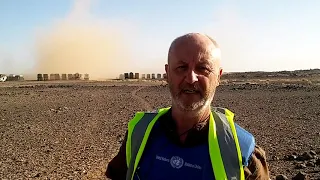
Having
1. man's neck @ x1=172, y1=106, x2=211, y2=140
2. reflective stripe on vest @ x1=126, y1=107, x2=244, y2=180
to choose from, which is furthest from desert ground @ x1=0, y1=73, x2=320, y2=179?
man's neck @ x1=172, y1=106, x2=211, y2=140

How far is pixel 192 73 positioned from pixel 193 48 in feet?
0.51

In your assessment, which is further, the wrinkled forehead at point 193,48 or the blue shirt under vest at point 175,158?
the wrinkled forehead at point 193,48

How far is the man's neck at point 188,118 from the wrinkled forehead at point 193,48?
1.00 ft

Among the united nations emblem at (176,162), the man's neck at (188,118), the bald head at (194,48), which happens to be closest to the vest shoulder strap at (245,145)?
the man's neck at (188,118)

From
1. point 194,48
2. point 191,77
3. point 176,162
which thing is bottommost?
point 176,162

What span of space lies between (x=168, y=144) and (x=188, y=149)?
0.44 ft

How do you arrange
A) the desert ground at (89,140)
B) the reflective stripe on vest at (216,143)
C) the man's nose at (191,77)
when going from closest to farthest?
1. the reflective stripe on vest at (216,143)
2. the man's nose at (191,77)
3. the desert ground at (89,140)

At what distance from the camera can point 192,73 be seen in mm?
2258

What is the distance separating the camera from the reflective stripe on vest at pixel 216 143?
6.95 feet

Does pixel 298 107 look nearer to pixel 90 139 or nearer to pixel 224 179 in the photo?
pixel 90 139

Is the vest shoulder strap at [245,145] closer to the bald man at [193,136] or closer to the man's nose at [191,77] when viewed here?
the bald man at [193,136]

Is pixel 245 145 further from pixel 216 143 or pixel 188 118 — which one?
pixel 188 118

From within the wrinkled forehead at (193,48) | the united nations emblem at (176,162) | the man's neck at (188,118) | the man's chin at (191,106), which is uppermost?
the wrinkled forehead at (193,48)

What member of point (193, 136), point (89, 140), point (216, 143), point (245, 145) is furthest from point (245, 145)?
point (89, 140)
